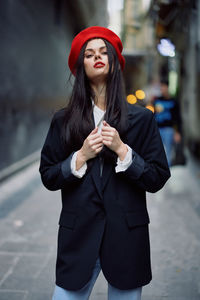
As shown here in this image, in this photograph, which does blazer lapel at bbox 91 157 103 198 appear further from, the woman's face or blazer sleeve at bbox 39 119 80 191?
the woman's face

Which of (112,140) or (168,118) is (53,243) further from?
(168,118)

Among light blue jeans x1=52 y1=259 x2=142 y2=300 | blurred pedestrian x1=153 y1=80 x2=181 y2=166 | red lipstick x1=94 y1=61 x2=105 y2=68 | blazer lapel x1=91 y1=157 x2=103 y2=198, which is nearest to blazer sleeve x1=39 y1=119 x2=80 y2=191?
blazer lapel x1=91 y1=157 x2=103 y2=198

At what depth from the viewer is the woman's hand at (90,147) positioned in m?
1.72

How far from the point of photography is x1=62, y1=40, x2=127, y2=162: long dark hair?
71.5 inches

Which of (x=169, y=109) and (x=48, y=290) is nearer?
(x=48, y=290)

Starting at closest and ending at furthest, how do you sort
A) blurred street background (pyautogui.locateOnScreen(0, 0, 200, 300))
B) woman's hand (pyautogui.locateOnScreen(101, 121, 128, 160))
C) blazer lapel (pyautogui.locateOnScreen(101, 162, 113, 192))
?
woman's hand (pyautogui.locateOnScreen(101, 121, 128, 160)) → blazer lapel (pyautogui.locateOnScreen(101, 162, 113, 192)) → blurred street background (pyautogui.locateOnScreen(0, 0, 200, 300))

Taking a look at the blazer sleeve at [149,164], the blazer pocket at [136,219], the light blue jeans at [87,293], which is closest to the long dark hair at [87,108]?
the blazer sleeve at [149,164]

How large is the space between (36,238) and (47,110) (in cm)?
800

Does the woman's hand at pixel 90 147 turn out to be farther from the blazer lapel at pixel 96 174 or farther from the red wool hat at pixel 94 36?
the red wool hat at pixel 94 36

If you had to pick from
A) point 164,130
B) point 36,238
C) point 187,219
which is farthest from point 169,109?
point 36,238

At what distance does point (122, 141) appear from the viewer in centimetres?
184

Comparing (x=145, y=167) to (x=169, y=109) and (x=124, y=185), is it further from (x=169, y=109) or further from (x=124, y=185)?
(x=169, y=109)

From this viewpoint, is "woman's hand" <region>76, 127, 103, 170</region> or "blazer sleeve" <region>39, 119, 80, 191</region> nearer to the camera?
"woman's hand" <region>76, 127, 103, 170</region>

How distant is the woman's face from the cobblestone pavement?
1.98 m
